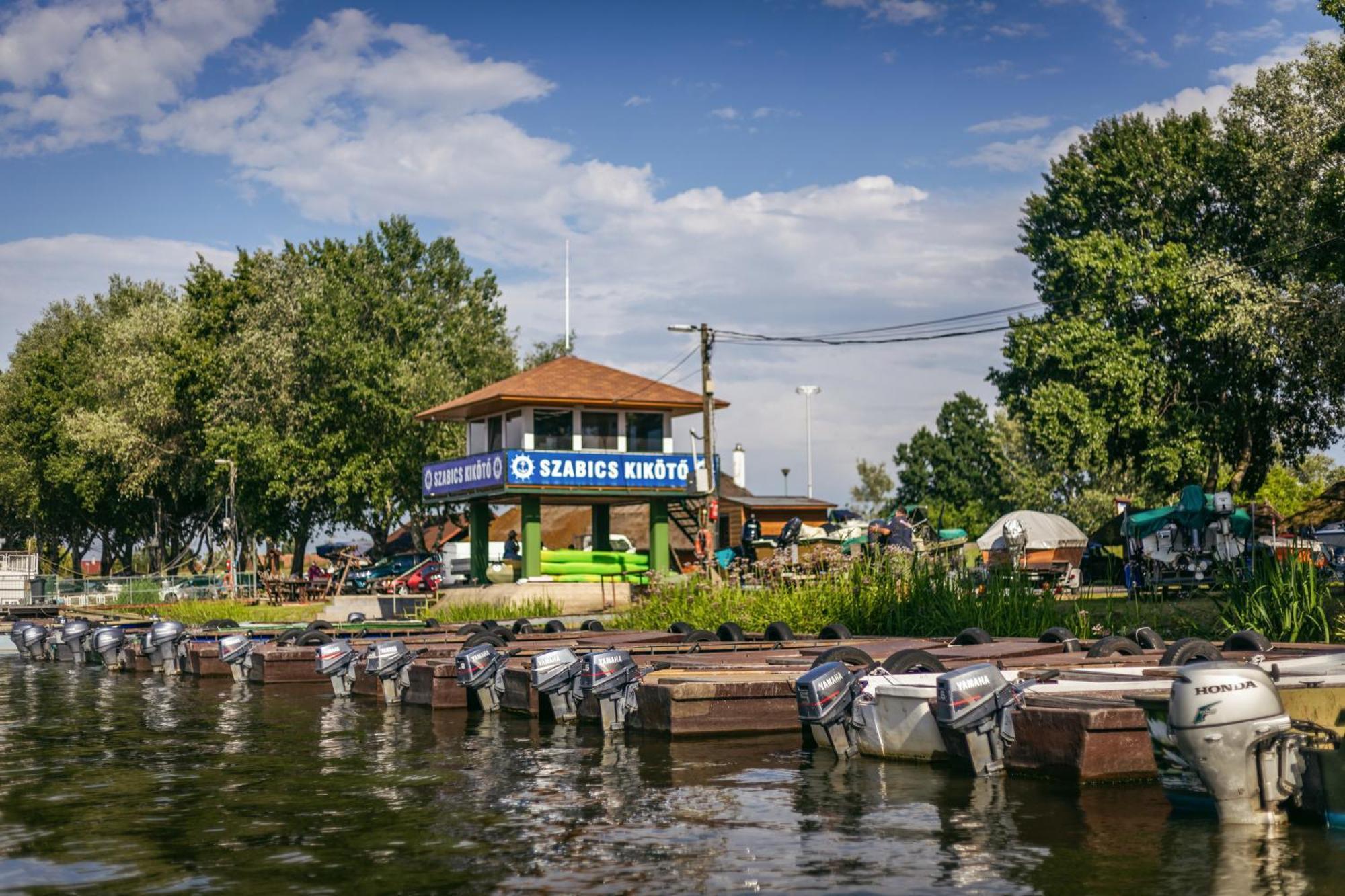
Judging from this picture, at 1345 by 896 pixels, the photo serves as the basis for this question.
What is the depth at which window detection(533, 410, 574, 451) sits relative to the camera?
4862 cm

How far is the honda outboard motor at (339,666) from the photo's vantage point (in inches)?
925

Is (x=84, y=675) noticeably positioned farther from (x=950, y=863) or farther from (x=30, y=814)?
(x=950, y=863)

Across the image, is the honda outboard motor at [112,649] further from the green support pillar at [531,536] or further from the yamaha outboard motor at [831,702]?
the yamaha outboard motor at [831,702]

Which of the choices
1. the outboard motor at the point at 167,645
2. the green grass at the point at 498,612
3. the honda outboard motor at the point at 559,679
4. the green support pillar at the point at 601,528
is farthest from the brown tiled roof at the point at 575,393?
the honda outboard motor at the point at 559,679

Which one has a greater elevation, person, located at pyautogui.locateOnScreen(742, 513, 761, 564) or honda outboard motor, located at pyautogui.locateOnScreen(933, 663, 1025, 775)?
person, located at pyautogui.locateOnScreen(742, 513, 761, 564)

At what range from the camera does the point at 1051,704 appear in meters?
12.7

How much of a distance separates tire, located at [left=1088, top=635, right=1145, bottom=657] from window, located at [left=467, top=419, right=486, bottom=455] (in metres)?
36.3

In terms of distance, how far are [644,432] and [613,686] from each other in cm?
3310

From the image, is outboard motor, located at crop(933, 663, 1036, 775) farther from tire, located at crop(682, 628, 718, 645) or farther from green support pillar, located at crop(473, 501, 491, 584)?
green support pillar, located at crop(473, 501, 491, 584)

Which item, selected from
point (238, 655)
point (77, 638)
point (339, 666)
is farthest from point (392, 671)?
point (77, 638)

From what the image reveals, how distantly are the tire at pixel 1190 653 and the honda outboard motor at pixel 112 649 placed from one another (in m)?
25.5

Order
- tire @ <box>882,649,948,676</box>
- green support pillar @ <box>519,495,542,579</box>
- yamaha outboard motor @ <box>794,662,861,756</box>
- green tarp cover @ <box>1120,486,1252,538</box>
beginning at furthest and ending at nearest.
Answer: green support pillar @ <box>519,495,542,579</box> < green tarp cover @ <box>1120,486,1252,538</box> < tire @ <box>882,649,948,676</box> < yamaha outboard motor @ <box>794,662,861,756</box>

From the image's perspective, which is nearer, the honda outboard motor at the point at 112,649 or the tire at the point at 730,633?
the tire at the point at 730,633

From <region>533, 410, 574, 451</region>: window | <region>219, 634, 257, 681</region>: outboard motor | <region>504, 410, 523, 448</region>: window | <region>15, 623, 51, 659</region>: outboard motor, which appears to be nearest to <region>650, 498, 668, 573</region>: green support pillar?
<region>533, 410, 574, 451</region>: window
